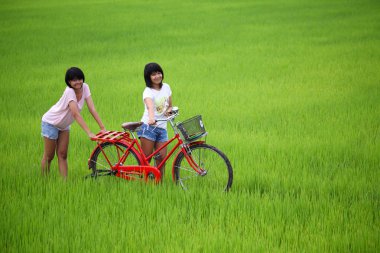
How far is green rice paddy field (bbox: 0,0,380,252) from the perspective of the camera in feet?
11.5

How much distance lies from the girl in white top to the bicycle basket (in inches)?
12.6

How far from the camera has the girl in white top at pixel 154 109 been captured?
430 cm

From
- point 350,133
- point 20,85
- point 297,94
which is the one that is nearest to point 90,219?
point 350,133

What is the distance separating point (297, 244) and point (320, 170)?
1.74m

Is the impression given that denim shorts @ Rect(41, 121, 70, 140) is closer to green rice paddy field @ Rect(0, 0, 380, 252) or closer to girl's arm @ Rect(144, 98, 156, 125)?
green rice paddy field @ Rect(0, 0, 380, 252)

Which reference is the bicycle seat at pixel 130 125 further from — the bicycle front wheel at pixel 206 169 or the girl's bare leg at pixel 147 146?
the bicycle front wheel at pixel 206 169

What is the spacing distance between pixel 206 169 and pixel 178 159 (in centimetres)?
28

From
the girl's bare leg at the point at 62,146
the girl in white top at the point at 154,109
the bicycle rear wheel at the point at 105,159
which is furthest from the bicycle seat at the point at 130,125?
the girl's bare leg at the point at 62,146

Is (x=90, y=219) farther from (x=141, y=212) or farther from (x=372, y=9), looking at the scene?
(x=372, y=9)

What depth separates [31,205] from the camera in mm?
4027

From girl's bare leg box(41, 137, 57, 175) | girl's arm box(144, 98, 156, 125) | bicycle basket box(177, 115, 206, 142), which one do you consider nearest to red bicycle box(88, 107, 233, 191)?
bicycle basket box(177, 115, 206, 142)

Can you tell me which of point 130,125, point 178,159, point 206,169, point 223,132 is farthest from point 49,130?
point 223,132

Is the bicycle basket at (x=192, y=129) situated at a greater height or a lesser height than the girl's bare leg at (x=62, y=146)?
greater

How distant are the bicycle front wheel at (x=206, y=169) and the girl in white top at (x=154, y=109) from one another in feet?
0.89
